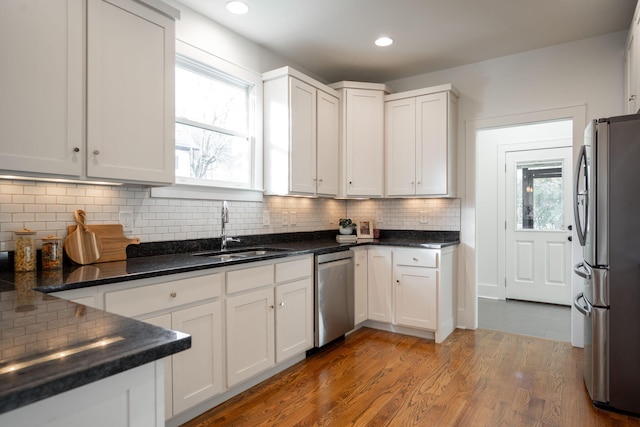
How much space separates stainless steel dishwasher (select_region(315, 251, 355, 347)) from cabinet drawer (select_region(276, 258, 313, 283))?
116 millimetres

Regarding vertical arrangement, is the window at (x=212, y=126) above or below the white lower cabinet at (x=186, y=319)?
above

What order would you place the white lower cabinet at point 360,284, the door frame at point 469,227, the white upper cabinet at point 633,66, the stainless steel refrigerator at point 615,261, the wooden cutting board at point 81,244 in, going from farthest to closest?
the door frame at point 469,227 → the white lower cabinet at point 360,284 → the white upper cabinet at point 633,66 → the stainless steel refrigerator at point 615,261 → the wooden cutting board at point 81,244

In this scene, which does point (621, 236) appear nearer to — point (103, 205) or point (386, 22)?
point (386, 22)

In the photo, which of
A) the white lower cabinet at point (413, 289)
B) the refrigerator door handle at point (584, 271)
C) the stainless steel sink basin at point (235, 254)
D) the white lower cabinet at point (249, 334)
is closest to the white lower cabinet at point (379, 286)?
the white lower cabinet at point (413, 289)

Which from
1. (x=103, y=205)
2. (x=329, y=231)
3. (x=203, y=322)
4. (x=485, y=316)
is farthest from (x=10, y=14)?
(x=485, y=316)

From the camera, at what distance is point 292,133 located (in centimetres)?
343

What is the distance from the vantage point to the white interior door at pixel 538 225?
16.0 feet

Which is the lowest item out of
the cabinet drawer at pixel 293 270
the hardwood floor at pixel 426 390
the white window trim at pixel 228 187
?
the hardwood floor at pixel 426 390

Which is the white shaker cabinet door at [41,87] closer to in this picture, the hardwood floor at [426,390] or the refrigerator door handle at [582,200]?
the hardwood floor at [426,390]

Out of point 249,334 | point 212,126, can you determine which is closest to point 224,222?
point 212,126

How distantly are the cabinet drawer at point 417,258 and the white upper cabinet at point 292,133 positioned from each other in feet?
3.20

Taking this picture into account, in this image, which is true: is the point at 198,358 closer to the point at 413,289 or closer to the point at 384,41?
the point at 413,289

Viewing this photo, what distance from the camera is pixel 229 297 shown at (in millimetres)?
2375

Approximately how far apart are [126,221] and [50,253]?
508mm
